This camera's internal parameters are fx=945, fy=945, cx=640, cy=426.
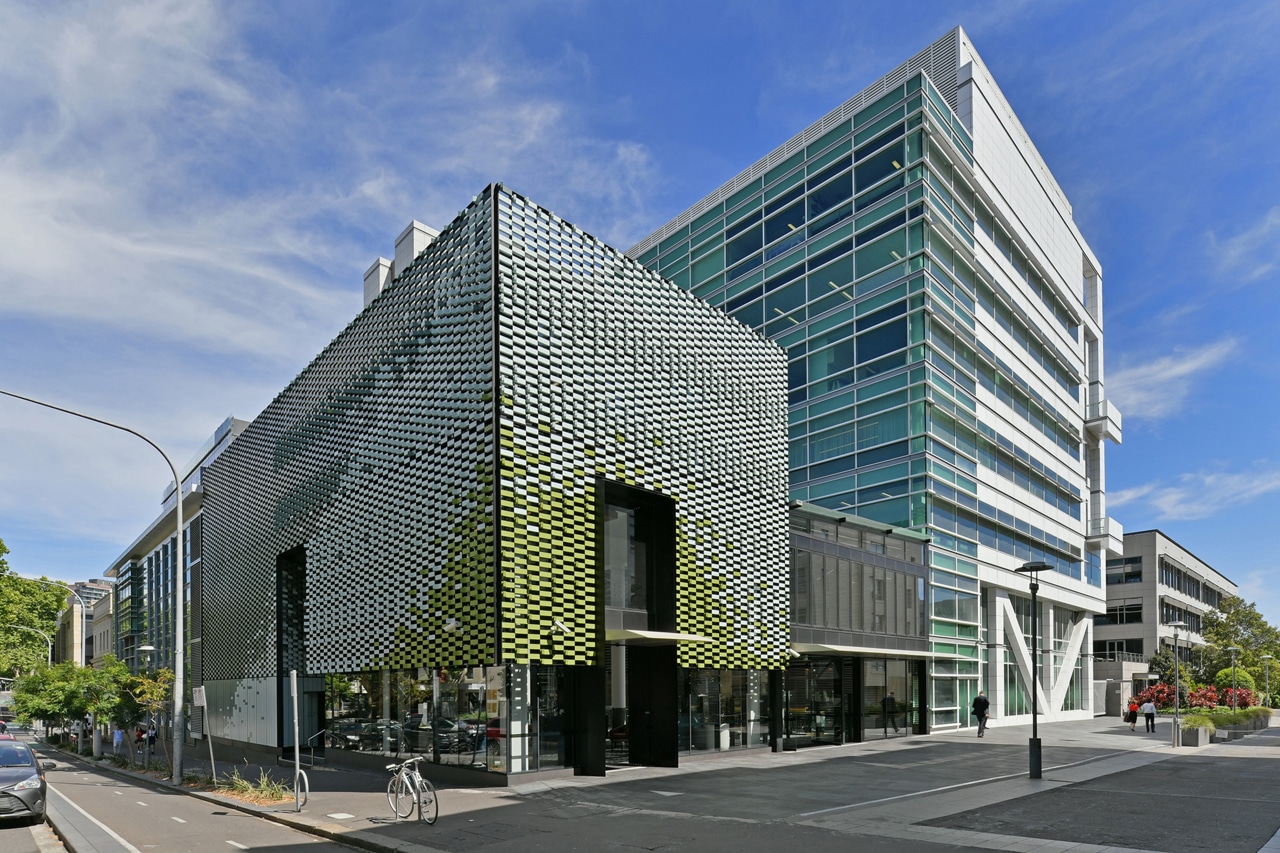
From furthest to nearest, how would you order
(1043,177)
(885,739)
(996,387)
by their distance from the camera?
(1043,177) < (996,387) < (885,739)

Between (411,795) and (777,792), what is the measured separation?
23.7 ft

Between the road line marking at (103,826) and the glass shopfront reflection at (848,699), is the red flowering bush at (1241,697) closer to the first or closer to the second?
the glass shopfront reflection at (848,699)

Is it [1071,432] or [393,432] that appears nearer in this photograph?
[393,432]

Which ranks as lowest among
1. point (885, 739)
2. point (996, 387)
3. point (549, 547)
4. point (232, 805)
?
point (885, 739)

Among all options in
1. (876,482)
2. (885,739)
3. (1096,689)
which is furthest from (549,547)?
(1096,689)

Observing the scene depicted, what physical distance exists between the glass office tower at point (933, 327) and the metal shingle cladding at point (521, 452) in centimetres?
1049

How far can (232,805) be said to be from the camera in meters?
19.8

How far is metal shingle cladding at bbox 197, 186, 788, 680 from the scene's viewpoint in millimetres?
20766

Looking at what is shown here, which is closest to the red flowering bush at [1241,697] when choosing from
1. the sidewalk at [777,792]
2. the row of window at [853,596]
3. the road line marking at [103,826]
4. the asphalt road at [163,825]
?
the row of window at [853,596]

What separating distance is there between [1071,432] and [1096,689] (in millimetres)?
16057

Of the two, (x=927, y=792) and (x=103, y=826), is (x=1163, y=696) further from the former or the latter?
(x=103, y=826)

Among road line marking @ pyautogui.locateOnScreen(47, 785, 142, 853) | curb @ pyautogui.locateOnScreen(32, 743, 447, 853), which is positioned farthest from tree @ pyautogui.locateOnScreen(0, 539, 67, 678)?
curb @ pyautogui.locateOnScreen(32, 743, 447, 853)

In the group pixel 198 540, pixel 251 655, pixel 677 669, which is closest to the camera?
pixel 677 669

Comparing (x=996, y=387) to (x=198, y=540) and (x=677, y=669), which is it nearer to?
(x=677, y=669)
